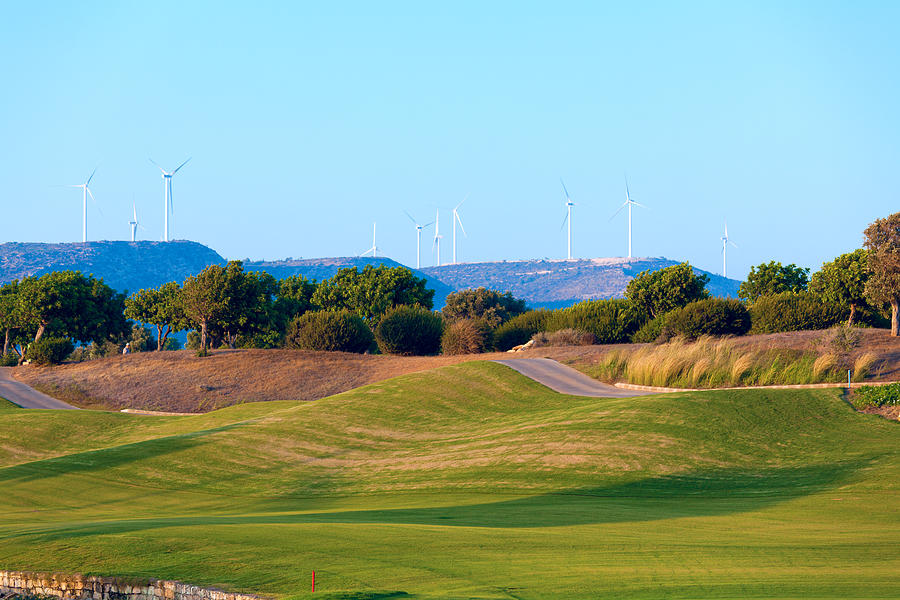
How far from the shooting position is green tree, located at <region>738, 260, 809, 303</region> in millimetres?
60906

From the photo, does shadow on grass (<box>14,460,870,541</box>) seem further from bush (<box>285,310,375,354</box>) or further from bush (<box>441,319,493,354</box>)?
bush (<box>285,310,375,354</box>)

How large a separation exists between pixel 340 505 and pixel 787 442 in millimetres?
11581

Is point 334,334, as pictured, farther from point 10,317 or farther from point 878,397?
point 878,397

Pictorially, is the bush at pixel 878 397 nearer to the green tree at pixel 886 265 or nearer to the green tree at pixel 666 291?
the green tree at pixel 886 265

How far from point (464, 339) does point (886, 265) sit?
20.5 m

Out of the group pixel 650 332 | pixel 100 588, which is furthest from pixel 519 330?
pixel 100 588

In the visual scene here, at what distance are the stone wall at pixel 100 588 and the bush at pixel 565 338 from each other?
35.3 metres

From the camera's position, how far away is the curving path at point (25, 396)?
42.2m

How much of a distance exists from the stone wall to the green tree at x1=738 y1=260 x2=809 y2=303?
180 ft

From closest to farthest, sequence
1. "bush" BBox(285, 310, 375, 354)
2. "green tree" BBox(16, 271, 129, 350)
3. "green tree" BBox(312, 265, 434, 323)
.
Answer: "bush" BBox(285, 310, 375, 354) → "green tree" BBox(16, 271, 129, 350) → "green tree" BBox(312, 265, 434, 323)

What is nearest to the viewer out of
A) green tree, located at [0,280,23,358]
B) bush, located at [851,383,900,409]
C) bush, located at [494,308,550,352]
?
bush, located at [851,383,900,409]

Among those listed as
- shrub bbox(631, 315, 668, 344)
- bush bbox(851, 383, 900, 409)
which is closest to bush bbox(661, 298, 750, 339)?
shrub bbox(631, 315, 668, 344)

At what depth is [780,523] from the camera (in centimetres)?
1487

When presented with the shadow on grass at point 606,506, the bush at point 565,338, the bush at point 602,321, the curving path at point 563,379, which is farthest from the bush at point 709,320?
the shadow on grass at point 606,506
